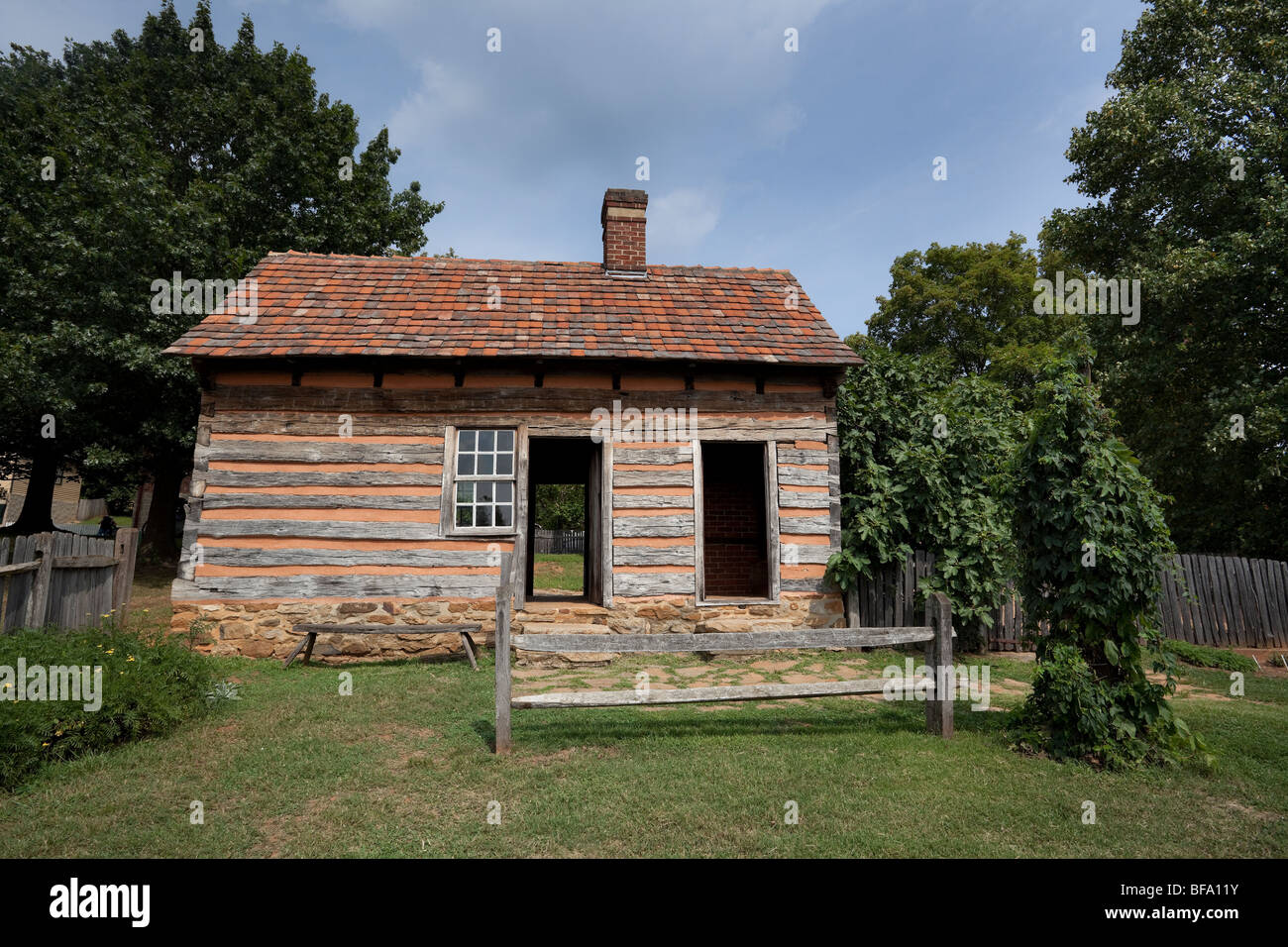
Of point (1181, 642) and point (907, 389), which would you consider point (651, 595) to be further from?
point (1181, 642)

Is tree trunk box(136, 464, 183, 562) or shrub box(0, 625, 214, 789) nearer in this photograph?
shrub box(0, 625, 214, 789)

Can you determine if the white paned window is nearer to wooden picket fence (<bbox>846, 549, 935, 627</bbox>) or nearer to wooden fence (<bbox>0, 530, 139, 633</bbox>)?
wooden fence (<bbox>0, 530, 139, 633</bbox>)

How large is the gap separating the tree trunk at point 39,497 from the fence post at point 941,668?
21.0 meters

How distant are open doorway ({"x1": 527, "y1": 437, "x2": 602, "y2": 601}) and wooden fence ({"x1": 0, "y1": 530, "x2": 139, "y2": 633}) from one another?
5.37 metres

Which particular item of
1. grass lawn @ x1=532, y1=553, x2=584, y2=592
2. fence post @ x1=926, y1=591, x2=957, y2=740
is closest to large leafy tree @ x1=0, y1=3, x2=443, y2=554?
grass lawn @ x1=532, y1=553, x2=584, y2=592

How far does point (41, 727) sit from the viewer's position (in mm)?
4484

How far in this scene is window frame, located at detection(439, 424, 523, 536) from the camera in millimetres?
8812

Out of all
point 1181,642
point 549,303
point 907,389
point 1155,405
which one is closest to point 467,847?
point 549,303

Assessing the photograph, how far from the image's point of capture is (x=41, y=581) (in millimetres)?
6129

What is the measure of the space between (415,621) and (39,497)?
16038 millimetres

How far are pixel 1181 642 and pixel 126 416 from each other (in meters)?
21.8

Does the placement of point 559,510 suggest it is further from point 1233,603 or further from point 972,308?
point 1233,603

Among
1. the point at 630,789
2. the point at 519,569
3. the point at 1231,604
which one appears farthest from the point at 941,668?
the point at 1231,604
